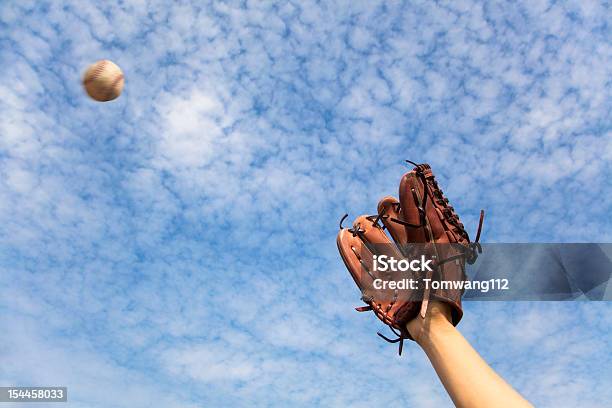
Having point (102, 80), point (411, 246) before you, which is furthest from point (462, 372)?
point (102, 80)

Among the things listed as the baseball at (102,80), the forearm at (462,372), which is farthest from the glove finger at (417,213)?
the baseball at (102,80)

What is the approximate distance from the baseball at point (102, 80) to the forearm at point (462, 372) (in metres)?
7.89

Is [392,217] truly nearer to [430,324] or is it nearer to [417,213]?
[417,213]

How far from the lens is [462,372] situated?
3469 mm

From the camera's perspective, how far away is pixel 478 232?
5.16 meters

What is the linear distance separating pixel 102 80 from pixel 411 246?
7.09 m

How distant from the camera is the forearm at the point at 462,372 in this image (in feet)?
10.2

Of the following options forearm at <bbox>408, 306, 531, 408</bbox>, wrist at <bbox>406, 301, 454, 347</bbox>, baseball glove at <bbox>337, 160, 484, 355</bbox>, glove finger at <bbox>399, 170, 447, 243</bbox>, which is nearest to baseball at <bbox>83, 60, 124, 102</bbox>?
baseball glove at <bbox>337, 160, 484, 355</bbox>

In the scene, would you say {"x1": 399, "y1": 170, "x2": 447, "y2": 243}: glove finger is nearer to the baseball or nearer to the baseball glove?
the baseball glove

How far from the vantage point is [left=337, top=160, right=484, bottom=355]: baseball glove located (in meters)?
4.79

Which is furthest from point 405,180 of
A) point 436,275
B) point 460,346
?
point 460,346

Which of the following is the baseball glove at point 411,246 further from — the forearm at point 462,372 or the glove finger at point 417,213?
the forearm at point 462,372

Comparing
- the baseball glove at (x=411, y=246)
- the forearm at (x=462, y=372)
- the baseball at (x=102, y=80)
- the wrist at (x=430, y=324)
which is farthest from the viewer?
the baseball at (x=102, y=80)

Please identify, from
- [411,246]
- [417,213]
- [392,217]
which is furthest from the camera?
[392,217]
